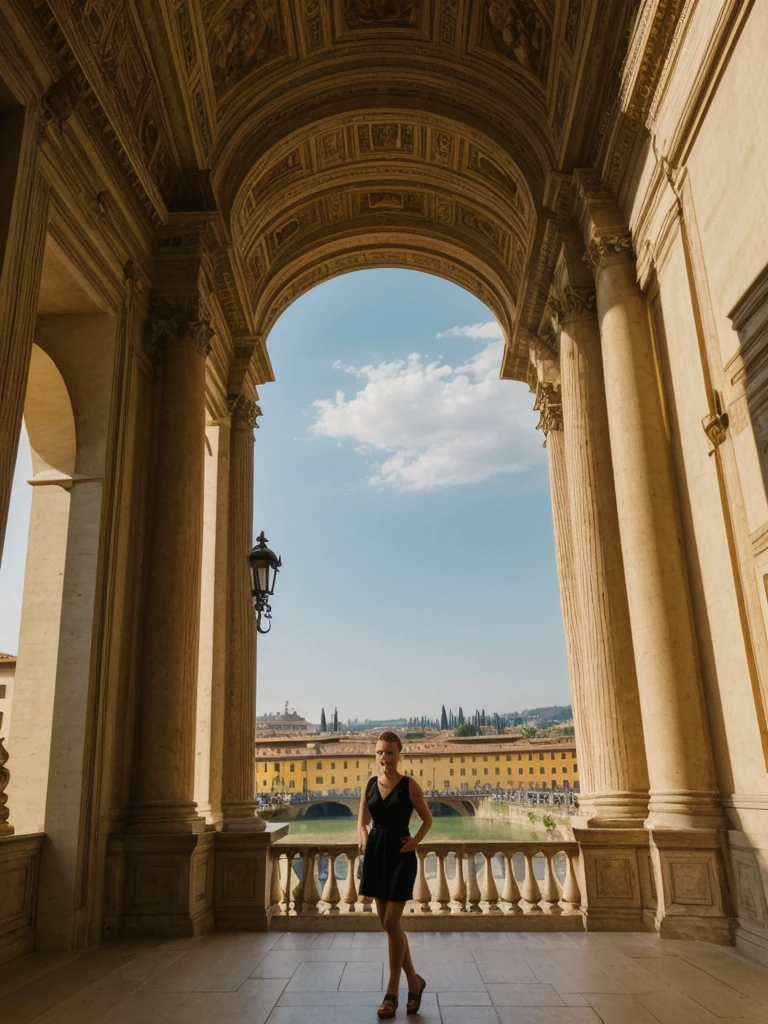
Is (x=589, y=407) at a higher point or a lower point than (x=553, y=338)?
lower

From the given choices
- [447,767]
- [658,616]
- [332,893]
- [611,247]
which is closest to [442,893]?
[332,893]

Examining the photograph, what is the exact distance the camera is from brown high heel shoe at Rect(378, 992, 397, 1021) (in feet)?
22.7

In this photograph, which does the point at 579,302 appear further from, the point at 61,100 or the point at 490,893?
the point at 490,893

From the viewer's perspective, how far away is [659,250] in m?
12.1

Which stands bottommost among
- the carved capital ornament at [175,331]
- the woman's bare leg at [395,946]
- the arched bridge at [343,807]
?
the arched bridge at [343,807]

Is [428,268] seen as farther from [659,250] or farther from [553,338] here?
[659,250]

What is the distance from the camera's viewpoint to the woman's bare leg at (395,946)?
277 inches

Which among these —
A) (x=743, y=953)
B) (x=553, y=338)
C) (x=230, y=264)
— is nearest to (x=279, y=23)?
(x=230, y=264)

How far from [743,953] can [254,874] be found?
7006 millimetres

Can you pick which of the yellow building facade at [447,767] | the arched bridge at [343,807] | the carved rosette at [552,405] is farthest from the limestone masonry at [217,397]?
the yellow building facade at [447,767]

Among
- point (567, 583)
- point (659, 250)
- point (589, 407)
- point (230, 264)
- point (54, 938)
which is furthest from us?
point (567, 583)

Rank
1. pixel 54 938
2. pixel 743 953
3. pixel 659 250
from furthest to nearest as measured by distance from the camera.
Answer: pixel 659 250 < pixel 54 938 < pixel 743 953

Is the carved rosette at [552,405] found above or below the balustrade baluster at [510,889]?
above

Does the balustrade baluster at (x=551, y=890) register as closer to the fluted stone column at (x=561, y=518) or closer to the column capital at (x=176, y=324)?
the fluted stone column at (x=561, y=518)
